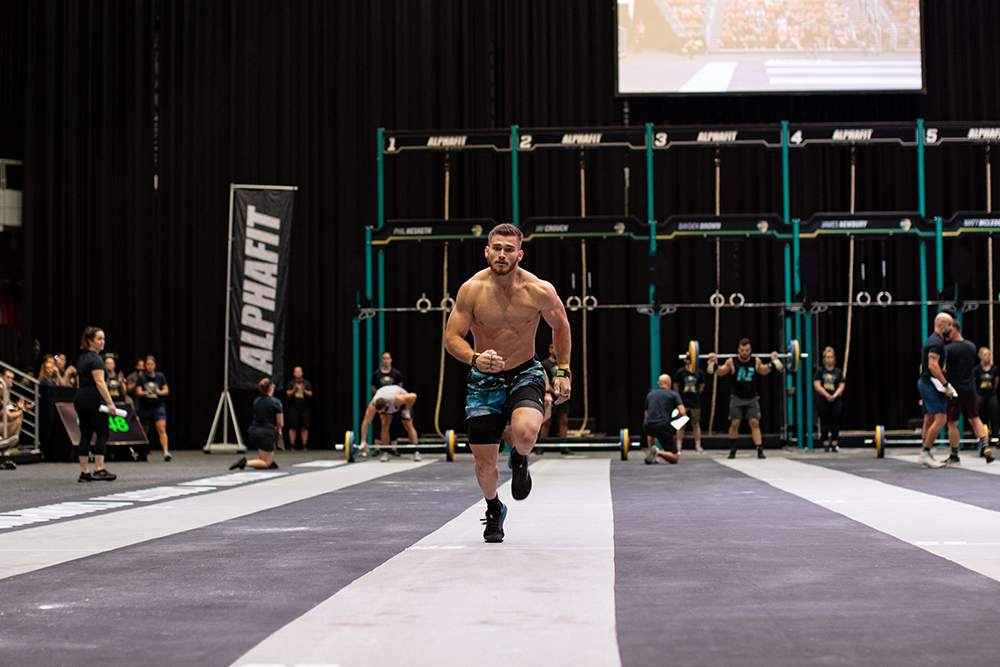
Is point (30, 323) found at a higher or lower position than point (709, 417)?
higher

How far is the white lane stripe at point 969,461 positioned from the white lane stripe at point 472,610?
5.89m

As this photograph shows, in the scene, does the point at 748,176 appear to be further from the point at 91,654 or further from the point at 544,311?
the point at 91,654

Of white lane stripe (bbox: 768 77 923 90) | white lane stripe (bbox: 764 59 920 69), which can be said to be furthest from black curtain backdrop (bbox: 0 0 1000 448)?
white lane stripe (bbox: 764 59 920 69)

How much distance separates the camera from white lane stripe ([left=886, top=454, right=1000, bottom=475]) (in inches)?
366

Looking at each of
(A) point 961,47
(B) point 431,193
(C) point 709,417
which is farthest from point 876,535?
(A) point 961,47

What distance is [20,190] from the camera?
55.6 feet

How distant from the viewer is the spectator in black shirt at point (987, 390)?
12.9 meters

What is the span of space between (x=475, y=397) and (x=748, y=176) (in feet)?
39.2

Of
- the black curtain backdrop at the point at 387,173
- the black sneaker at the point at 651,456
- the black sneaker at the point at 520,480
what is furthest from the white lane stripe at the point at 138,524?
the black curtain backdrop at the point at 387,173

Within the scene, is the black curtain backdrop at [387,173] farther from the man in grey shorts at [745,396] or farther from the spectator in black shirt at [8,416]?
the spectator in black shirt at [8,416]

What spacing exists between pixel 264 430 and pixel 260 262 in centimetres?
511

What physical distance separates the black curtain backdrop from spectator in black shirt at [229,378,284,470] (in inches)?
190

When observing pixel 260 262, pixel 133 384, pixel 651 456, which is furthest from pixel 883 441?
pixel 133 384

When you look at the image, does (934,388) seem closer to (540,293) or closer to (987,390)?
(987,390)
